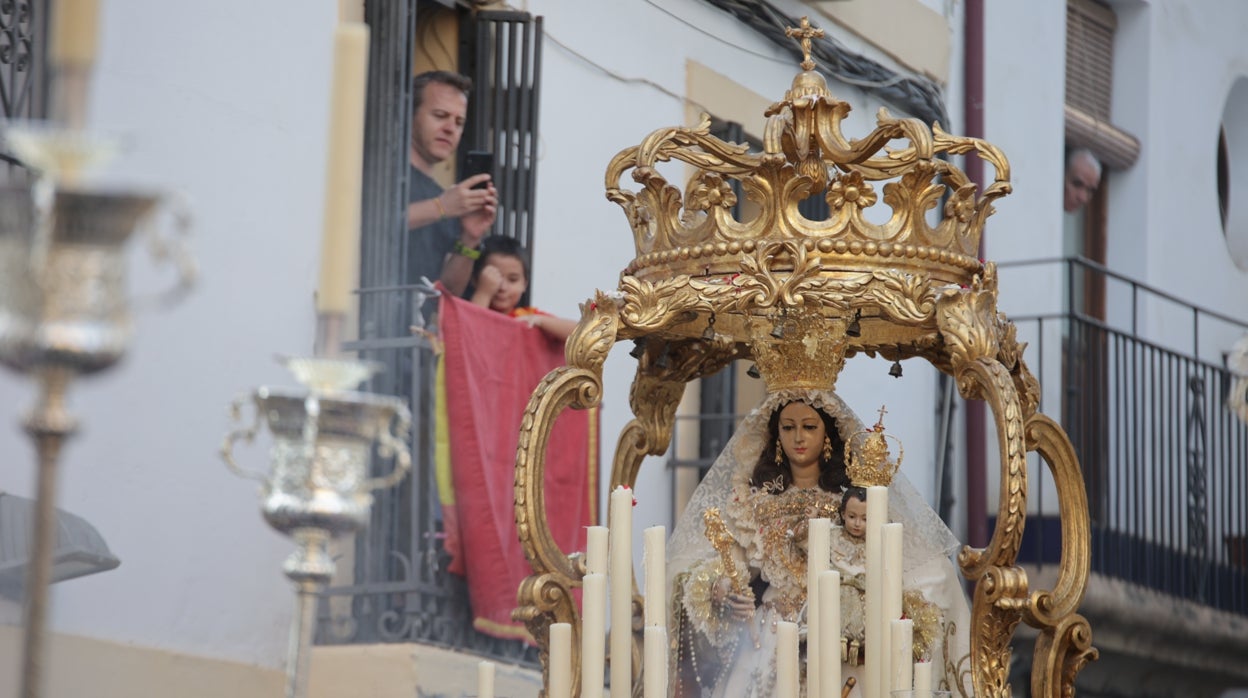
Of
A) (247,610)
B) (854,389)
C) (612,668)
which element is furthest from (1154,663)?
(612,668)

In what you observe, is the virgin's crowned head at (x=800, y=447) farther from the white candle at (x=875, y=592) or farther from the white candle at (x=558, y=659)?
the white candle at (x=558, y=659)

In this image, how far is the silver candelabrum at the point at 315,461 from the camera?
6.11 feet

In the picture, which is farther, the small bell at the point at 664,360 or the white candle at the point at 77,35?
the small bell at the point at 664,360

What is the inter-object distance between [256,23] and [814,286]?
184cm

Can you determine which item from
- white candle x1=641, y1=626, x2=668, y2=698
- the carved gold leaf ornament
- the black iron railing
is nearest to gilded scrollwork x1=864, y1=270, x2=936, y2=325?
the carved gold leaf ornament

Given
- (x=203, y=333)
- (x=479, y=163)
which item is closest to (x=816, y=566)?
(x=203, y=333)

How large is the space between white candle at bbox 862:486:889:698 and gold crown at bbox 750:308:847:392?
109 centimetres

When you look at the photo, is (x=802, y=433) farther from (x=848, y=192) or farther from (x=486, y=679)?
(x=486, y=679)

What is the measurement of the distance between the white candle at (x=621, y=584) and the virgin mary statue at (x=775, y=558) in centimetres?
94

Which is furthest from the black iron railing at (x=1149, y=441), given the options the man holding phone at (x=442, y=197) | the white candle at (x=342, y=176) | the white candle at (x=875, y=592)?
the white candle at (x=342, y=176)

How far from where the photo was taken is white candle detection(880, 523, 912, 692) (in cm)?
409

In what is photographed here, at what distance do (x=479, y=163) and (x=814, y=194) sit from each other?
2.01m

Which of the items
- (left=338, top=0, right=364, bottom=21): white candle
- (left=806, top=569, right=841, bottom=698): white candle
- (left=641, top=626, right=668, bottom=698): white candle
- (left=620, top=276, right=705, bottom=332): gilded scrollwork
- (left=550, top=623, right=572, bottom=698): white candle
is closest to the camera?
(left=641, top=626, right=668, bottom=698): white candle

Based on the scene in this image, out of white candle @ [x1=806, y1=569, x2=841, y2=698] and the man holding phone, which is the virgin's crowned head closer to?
white candle @ [x1=806, y1=569, x2=841, y2=698]
